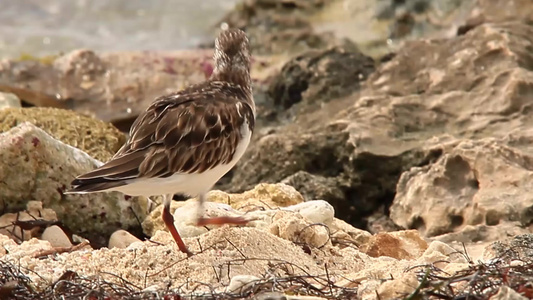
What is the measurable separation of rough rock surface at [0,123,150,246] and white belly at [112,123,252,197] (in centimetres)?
98

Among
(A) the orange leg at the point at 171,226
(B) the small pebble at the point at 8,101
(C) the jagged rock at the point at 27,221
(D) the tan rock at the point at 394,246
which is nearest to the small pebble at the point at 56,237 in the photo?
(C) the jagged rock at the point at 27,221

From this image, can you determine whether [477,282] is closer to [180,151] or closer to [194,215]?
[180,151]

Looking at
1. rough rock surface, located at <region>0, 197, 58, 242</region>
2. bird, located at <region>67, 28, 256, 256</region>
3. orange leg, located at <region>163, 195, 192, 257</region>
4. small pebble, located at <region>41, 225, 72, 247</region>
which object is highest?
bird, located at <region>67, 28, 256, 256</region>

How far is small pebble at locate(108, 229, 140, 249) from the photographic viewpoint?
575 centimetres

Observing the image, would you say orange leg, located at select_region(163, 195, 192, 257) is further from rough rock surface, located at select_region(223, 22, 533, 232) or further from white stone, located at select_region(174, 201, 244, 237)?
rough rock surface, located at select_region(223, 22, 533, 232)

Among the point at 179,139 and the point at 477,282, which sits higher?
the point at 179,139

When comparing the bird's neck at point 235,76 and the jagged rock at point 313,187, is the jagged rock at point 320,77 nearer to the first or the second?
the jagged rock at point 313,187

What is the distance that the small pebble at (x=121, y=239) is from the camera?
18.9 feet

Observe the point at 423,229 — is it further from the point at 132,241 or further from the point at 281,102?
the point at 281,102

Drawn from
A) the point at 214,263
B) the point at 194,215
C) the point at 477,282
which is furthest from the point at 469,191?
the point at 477,282

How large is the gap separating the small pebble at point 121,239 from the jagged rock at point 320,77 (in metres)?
2.95

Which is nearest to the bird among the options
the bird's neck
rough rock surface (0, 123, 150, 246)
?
the bird's neck

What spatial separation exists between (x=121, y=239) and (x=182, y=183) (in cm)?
85

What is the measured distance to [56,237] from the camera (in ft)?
18.6
